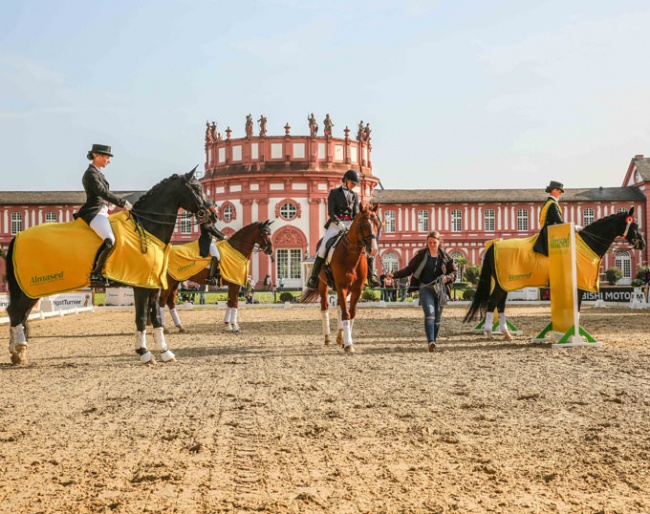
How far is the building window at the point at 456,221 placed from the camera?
205 feet

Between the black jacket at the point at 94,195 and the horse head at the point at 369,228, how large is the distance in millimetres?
3479

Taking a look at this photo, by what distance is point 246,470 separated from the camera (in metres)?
4.68

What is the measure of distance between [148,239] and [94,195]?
89 centimetres

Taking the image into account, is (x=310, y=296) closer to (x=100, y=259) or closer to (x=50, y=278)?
(x=100, y=259)

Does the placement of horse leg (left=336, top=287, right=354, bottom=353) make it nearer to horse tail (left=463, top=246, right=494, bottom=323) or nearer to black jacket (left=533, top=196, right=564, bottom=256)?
horse tail (left=463, top=246, right=494, bottom=323)

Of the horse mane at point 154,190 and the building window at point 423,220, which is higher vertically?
the building window at point 423,220

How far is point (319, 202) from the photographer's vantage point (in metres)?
53.5

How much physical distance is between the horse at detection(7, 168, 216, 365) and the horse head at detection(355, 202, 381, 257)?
2155mm

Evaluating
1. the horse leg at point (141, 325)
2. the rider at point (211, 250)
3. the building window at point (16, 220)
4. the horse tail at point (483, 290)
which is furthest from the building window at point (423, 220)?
the horse leg at point (141, 325)

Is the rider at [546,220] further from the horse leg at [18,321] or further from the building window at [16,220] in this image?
the building window at [16,220]

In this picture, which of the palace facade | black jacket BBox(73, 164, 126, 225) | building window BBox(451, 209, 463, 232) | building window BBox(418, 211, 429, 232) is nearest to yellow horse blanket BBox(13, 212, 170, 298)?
black jacket BBox(73, 164, 126, 225)

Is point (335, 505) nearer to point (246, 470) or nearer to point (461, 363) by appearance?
point (246, 470)

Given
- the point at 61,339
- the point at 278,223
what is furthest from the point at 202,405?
the point at 278,223

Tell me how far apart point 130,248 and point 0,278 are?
5526 centimetres
